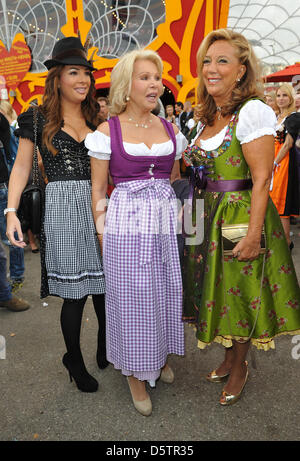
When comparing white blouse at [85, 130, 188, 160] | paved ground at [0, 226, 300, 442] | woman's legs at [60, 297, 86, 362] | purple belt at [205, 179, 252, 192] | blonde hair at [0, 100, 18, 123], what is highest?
blonde hair at [0, 100, 18, 123]

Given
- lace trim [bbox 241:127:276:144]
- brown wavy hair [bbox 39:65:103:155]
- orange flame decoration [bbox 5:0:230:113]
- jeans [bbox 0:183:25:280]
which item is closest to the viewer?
lace trim [bbox 241:127:276:144]

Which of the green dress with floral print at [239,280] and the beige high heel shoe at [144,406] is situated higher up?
the green dress with floral print at [239,280]

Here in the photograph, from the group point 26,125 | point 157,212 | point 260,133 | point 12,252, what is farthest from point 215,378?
point 12,252

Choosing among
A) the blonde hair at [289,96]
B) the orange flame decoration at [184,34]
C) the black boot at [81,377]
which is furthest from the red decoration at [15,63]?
the black boot at [81,377]

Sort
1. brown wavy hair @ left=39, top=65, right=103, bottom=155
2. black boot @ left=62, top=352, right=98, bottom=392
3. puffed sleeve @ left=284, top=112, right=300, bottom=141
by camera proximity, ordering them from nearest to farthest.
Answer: brown wavy hair @ left=39, top=65, right=103, bottom=155
black boot @ left=62, top=352, right=98, bottom=392
puffed sleeve @ left=284, top=112, right=300, bottom=141

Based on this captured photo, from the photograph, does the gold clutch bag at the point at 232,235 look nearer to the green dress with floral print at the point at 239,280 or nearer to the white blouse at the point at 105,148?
the green dress with floral print at the point at 239,280

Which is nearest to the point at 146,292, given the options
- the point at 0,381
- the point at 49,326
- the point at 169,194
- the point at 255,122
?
the point at 169,194

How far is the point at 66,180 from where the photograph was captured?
2.07 meters

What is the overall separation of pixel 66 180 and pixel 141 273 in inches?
28.7

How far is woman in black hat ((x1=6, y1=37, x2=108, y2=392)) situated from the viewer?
2023 millimetres

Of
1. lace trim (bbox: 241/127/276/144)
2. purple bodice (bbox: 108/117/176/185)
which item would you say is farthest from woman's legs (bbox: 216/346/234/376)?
lace trim (bbox: 241/127/276/144)

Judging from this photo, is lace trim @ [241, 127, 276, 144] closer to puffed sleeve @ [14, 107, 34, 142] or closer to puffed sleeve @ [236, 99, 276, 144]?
puffed sleeve @ [236, 99, 276, 144]

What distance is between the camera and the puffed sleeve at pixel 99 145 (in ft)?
5.98

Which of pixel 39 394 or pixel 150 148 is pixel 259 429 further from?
pixel 150 148
